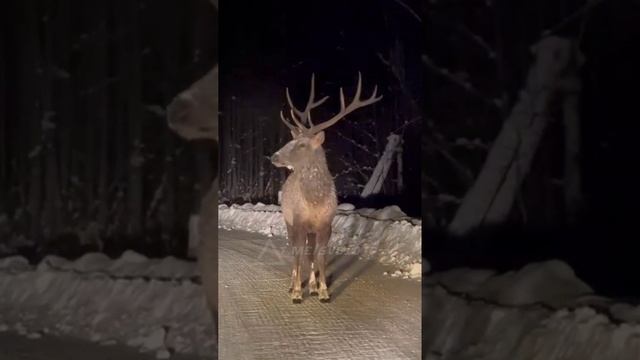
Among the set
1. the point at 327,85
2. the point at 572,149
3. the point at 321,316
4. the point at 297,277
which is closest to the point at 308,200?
the point at 297,277

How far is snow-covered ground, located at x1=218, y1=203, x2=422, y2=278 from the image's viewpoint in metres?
7.10

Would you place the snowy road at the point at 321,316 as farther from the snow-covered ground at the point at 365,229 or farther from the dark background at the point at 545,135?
the dark background at the point at 545,135

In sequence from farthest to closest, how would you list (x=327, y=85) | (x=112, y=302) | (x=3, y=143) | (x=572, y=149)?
(x=327, y=85)
(x=3, y=143)
(x=112, y=302)
(x=572, y=149)

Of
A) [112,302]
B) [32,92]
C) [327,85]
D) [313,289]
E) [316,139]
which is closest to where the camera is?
[112,302]

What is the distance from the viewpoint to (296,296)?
5137 millimetres

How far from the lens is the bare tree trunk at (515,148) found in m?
2.53

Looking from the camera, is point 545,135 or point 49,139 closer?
point 545,135

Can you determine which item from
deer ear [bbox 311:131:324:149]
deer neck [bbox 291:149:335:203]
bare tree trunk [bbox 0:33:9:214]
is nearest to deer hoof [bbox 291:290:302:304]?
deer neck [bbox 291:149:335:203]

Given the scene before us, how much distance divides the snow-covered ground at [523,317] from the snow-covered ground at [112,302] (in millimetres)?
1054

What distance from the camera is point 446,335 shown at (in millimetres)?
2641

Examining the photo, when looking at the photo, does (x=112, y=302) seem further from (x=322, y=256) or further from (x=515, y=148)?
(x=322, y=256)

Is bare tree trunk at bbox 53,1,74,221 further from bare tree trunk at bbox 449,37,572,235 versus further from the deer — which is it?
the deer

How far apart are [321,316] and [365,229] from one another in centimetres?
367

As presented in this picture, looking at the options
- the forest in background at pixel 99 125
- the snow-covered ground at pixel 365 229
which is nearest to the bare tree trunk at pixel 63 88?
the forest in background at pixel 99 125
